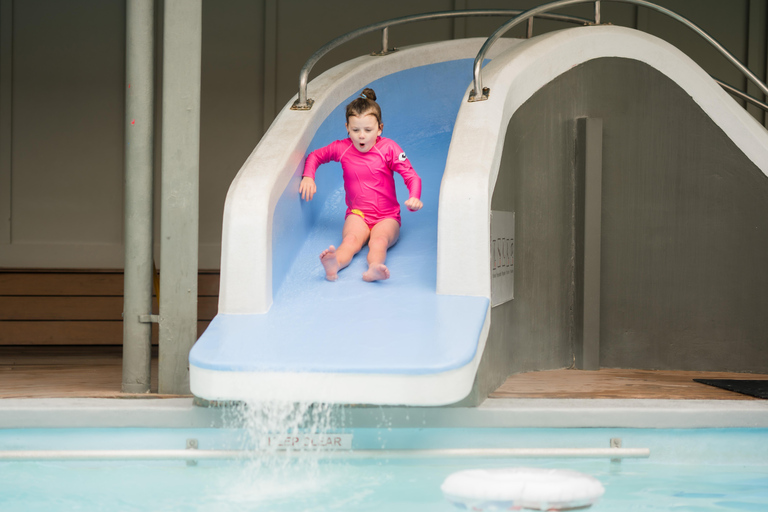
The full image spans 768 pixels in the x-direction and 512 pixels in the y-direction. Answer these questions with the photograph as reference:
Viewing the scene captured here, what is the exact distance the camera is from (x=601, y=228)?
4148 millimetres

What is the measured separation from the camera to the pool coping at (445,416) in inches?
115

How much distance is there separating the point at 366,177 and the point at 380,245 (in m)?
0.43

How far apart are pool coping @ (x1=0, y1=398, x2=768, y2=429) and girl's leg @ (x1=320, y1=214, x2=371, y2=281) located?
2.14ft

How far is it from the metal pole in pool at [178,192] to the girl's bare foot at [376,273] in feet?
2.46

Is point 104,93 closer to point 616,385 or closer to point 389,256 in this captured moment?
point 389,256

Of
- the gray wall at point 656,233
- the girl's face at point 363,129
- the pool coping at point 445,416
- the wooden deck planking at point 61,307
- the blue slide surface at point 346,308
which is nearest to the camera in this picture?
the blue slide surface at point 346,308

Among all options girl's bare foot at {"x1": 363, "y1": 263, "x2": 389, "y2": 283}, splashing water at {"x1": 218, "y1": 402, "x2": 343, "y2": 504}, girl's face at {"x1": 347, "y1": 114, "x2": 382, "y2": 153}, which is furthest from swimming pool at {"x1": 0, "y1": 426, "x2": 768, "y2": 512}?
girl's face at {"x1": 347, "y1": 114, "x2": 382, "y2": 153}

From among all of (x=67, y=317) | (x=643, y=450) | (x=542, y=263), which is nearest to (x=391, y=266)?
(x=542, y=263)

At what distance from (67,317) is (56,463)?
349 cm

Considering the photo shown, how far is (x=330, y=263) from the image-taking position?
10.7ft

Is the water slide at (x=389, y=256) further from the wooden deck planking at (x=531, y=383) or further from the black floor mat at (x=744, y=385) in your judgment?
the black floor mat at (x=744, y=385)

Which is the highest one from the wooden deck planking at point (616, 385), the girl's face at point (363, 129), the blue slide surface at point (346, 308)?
the girl's face at point (363, 129)

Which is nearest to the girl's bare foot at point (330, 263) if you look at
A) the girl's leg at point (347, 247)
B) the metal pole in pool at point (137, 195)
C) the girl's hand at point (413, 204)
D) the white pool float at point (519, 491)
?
the girl's leg at point (347, 247)

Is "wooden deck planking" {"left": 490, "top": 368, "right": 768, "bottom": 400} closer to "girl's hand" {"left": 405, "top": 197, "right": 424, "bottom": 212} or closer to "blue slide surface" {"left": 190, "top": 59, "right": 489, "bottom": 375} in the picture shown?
"blue slide surface" {"left": 190, "top": 59, "right": 489, "bottom": 375}
